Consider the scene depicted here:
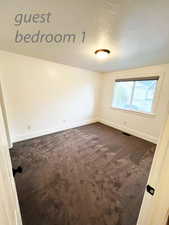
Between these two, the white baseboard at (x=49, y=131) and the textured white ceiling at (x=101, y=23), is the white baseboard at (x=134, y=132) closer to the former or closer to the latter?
the white baseboard at (x=49, y=131)

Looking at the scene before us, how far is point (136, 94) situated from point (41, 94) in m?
3.08

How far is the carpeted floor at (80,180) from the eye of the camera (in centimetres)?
123

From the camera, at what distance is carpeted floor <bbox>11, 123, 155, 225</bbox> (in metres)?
1.23

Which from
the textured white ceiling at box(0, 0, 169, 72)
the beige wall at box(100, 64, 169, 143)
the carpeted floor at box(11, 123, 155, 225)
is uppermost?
the textured white ceiling at box(0, 0, 169, 72)

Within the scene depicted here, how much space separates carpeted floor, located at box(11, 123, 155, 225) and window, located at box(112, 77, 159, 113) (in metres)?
1.24

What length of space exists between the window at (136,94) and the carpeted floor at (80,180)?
1238mm

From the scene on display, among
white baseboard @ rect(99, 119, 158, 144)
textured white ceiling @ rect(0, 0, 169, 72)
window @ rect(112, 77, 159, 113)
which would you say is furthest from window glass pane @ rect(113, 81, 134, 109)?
textured white ceiling @ rect(0, 0, 169, 72)

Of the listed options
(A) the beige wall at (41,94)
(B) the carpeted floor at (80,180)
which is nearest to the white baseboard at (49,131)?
(A) the beige wall at (41,94)

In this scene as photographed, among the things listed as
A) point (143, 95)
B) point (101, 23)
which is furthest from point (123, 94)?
point (101, 23)

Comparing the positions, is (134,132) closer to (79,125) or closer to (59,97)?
(79,125)

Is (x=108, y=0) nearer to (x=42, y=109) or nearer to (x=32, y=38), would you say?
(x=32, y=38)

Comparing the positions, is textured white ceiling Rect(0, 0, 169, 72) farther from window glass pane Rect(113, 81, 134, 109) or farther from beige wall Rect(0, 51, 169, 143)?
window glass pane Rect(113, 81, 134, 109)

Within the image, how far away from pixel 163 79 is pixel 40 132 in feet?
12.6

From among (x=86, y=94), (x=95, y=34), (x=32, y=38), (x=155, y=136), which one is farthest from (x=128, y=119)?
(x=32, y=38)
